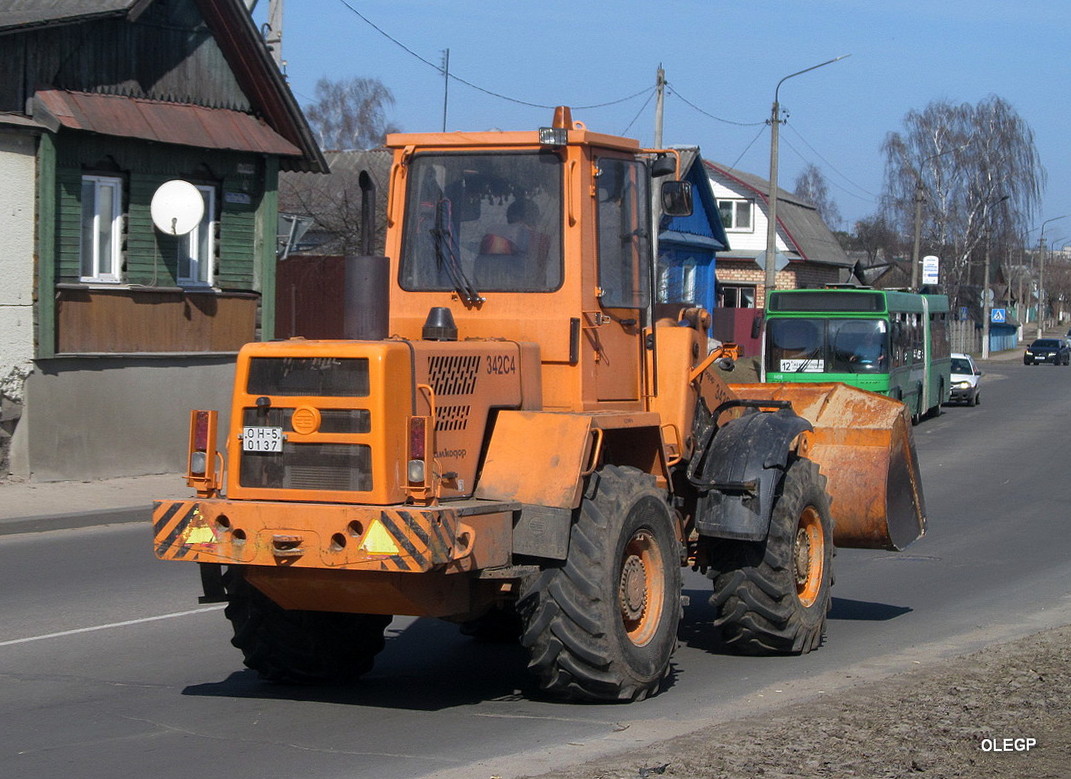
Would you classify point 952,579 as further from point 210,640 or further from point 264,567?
point 264,567

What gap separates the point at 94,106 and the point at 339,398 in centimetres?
1247

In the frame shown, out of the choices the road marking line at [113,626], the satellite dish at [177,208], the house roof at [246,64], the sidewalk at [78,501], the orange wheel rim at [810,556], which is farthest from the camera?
the satellite dish at [177,208]

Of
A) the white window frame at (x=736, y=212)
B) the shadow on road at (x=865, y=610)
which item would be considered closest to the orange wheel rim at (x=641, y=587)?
the shadow on road at (x=865, y=610)

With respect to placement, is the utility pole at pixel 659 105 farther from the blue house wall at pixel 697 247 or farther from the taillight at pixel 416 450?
the taillight at pixel 416 450

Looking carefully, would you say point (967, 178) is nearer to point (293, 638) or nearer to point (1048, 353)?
point (1048, 353)

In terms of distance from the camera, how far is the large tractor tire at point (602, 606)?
680cm

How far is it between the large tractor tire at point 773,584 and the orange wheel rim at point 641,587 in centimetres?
98

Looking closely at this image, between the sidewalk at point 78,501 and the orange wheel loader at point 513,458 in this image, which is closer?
the orange wheel loader at point 513,458

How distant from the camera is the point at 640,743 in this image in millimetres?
6391

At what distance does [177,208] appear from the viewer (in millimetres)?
Result: 18312

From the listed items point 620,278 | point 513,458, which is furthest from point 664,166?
point 513,458

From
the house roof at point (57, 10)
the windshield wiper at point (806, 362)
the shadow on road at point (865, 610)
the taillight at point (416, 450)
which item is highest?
the house roof at point (57, 10)

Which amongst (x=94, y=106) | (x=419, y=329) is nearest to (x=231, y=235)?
(x=94, y=106)

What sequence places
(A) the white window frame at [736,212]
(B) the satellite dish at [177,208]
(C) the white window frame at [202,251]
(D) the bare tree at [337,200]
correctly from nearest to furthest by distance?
(B) the satellite dish at [177,208] < (C) the white window frame at [202,251] < (D) the bare tree at [337,200] < (A) the white window frame at [736,212]
